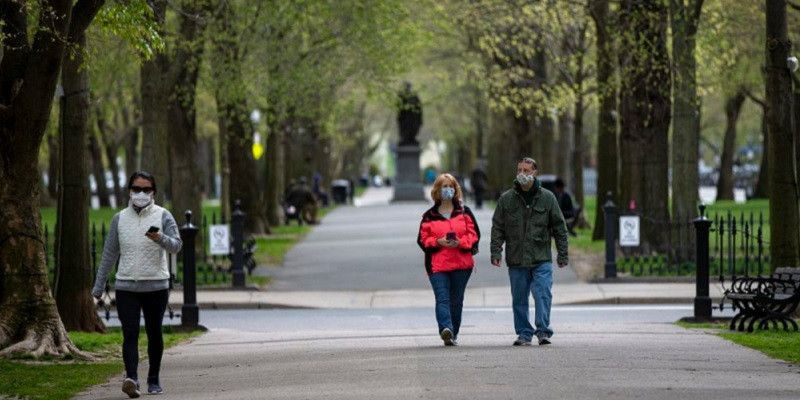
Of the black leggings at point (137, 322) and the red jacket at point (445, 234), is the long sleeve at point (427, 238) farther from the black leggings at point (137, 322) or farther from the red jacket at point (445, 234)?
the black leggings at point (137, 322)

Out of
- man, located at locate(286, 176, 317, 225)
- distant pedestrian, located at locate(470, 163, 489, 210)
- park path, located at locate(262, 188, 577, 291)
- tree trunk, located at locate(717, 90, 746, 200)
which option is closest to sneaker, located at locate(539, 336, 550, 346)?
park path, located at locate(262, 188, 577, 291)

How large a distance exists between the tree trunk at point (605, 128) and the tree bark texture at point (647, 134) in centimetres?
60

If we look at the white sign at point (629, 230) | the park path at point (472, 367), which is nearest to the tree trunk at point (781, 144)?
the park path at point (472, 367)

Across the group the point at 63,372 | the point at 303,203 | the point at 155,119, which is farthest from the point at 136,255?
the point at 303,203

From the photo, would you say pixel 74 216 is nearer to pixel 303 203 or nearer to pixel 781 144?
pixel 781 144

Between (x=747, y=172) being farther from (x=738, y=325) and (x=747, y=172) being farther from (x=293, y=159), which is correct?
(x=738, y=325)

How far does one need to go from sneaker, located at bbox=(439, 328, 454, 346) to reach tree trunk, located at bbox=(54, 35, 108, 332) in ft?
16.0

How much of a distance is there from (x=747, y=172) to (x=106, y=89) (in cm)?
4322

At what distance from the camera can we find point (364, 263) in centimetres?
3453

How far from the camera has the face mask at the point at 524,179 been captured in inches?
629

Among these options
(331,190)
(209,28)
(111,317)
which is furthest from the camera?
(331,190)

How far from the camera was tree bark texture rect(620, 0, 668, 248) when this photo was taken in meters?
31.7

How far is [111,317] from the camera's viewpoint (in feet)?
79.3

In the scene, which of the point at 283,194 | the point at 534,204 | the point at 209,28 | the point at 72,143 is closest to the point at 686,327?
the point at 534,204
